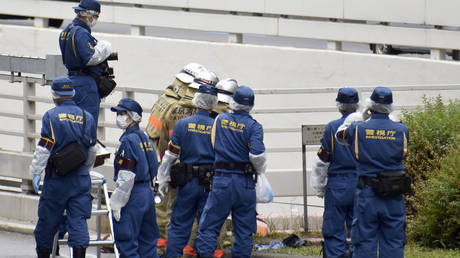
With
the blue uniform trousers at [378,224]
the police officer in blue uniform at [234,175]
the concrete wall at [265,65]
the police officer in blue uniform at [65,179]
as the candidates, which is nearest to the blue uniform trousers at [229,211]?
the police officer in blue uniform at [234,175]

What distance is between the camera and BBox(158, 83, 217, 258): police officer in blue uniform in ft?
39.3

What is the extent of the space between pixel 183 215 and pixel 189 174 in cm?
47

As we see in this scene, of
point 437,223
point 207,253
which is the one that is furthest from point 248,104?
point 437,223

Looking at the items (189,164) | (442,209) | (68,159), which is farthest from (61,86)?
(442,209)

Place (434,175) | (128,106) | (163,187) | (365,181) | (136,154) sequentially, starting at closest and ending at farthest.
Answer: (365,181) → (136,154) → (128,106) → (163,187) → (434,175)

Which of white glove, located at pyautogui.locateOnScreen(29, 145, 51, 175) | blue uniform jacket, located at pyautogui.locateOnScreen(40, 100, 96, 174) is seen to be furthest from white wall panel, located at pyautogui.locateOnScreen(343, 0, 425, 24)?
white glove, located at pyautogui.locateOnScreen(29, 145, 51, 175)

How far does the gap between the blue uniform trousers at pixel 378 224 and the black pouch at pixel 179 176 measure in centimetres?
201

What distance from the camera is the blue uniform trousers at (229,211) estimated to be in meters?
11.7

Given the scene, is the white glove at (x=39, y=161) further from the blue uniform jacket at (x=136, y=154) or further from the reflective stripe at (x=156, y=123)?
the reflective stripe at (x=156, y=123)

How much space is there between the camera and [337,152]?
12078 millimetres

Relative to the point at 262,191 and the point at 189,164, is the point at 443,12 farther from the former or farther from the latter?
the point at 189,164

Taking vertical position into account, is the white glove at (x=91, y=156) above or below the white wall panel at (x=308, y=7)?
below

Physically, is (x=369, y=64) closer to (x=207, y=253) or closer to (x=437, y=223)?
(x=437, y=223)

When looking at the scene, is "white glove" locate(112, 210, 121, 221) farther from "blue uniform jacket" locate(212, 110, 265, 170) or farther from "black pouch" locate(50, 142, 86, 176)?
"blue uniform jacket" locate(212, 110, 265, 170)
